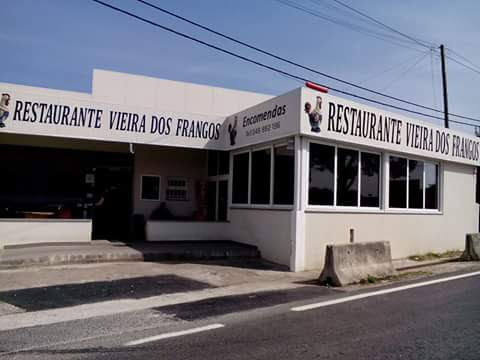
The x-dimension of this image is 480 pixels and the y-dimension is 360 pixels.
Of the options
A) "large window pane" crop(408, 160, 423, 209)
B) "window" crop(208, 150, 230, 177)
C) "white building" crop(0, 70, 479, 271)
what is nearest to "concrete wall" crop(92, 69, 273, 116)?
"white building" crop(0, 70, 479, 271)

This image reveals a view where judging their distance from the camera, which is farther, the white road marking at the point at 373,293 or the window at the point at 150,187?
the window at the point at 150,187

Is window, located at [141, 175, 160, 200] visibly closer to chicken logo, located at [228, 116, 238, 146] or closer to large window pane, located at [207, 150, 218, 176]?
large window pane, located at [207, 150, 218, 176]

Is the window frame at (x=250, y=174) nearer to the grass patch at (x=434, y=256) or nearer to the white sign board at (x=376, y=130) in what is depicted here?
the white sign board at (x=376, y=130)

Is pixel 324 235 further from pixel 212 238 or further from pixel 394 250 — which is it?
pixel 212 238

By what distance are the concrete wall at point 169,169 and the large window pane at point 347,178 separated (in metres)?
6.65

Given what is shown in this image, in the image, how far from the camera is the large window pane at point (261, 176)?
14.3 meters

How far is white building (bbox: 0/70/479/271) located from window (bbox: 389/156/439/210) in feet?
0.21

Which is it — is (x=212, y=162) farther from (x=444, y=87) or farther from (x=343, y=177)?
(x=444, y=87)

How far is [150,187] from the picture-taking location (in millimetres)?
18109

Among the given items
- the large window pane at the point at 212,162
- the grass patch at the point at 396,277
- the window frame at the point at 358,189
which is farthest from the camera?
the large window pane at the point at 212,162

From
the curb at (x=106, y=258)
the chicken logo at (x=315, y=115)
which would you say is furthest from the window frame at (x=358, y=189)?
the curb at (x=106, y=258)

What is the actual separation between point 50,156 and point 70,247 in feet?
14.4

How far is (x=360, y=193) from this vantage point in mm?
14406

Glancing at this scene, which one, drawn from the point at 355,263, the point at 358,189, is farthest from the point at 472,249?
the point at 355,263
